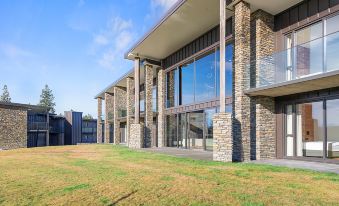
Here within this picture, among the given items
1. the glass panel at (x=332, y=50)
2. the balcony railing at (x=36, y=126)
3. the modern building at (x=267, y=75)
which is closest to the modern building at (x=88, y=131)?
the balcony railing at (x=36, y=126)

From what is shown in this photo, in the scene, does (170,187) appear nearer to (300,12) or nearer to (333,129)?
(333,129)

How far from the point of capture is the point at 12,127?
30.5 m

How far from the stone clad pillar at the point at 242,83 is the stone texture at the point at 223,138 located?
467 mm

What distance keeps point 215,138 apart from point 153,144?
11978 millimetres

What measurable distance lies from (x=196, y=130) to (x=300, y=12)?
368 inches

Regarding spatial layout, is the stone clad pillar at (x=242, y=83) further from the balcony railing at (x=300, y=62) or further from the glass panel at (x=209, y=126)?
the glass panel at (x=209, y=126)

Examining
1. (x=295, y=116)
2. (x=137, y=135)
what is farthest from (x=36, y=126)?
(x=295, y=116)

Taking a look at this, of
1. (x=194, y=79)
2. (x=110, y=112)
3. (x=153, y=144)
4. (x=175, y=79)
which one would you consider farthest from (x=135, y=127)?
(x=110, y=112)

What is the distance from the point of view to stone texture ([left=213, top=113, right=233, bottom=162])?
1212 centimetres

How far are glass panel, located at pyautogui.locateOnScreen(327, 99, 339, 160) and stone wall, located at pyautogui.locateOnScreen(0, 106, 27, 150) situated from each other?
94.3ft

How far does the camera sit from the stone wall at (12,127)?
29.5 metres

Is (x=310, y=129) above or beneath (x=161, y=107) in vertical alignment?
beneath

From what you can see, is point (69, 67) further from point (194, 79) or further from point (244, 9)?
point (244, 9)

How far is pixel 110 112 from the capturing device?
37.2 metres
